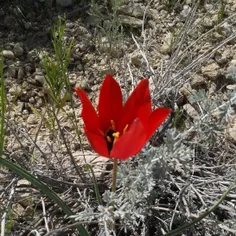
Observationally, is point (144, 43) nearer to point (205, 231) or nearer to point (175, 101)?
point (175, 101)

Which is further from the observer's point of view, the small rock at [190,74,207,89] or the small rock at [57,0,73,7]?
the small rock at [57,0,73,7]

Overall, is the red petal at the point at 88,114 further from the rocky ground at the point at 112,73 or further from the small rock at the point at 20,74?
the small rock at the point at 20,74

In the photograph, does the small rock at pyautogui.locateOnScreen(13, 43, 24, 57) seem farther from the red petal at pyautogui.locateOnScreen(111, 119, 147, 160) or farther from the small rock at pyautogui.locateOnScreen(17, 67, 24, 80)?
the red petal at pyautogui.locateOnScreen(111, 119, 147, 160)

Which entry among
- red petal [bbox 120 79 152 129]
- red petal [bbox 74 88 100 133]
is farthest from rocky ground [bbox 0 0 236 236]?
red petal [bbox 74 88 100 133]

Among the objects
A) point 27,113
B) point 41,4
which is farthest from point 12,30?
point 27,113

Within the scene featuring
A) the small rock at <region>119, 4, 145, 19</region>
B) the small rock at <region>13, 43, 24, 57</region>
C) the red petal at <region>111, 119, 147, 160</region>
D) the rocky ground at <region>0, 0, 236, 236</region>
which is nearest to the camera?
the red petal at <region>111, 119, 147, 160</region>

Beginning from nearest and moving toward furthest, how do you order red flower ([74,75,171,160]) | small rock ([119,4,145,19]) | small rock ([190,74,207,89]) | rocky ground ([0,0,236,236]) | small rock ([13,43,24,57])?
red flower ([74,75,171,160]) → rocky ground ([0,0,236,236]) → small rock ([190,74,207,89]) → small rock ([13,43,24,57]) → small rock ([119,4,145,19])

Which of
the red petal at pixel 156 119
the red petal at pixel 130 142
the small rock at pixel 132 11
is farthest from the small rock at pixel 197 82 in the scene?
the red petal at pixel 130 142
